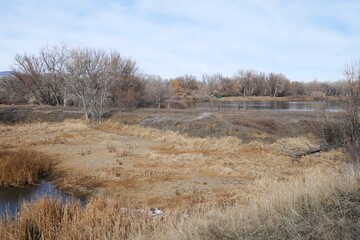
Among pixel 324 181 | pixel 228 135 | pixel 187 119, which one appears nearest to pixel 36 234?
pixel 324 181

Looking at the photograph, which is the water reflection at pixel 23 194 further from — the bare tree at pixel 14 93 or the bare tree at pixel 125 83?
the bare tree at pixel 14 93

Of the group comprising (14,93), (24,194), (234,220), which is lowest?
(24,194)

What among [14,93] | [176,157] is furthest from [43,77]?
[176,157]

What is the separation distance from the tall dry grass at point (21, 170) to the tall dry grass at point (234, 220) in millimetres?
6652

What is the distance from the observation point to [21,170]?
14.0 metres

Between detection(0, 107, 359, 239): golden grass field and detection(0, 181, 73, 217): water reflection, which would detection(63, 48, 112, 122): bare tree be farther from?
detection(0, 181, 73, 217): water reflection

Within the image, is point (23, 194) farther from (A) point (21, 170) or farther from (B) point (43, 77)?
(B) point (43, 77)

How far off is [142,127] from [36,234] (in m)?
21.8

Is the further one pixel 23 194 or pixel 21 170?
pixel 21 170

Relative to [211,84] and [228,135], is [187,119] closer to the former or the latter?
[228,135]

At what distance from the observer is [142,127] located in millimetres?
28594

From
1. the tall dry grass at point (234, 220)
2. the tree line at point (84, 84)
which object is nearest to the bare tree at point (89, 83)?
the tree line at point (84, 84)

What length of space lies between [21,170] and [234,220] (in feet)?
36.1

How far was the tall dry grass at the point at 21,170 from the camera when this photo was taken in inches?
533
